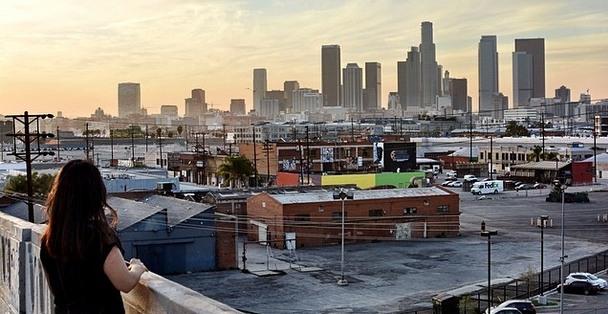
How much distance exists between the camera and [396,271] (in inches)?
1175

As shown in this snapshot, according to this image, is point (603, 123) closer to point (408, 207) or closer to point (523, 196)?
point (523, 196)

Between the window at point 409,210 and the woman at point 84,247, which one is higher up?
the woman at point 84,247

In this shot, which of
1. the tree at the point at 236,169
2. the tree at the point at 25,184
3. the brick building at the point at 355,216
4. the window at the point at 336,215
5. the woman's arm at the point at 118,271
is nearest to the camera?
the woman's arm at the point at 118,271

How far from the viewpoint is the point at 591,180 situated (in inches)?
2677

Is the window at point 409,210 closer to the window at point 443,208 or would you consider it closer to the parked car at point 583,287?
the window at point 443,208

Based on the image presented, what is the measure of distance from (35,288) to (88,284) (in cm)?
234

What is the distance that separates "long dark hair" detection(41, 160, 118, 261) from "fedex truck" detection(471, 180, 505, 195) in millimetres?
58245

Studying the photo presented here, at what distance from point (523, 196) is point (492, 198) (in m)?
2.79

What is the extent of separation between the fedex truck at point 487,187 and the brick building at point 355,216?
65.4 feet

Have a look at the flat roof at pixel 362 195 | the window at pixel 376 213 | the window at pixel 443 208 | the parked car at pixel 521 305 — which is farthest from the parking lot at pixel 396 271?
the flat roof at pixel 362 195

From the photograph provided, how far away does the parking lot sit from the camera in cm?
2441

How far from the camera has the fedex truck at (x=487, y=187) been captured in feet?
197

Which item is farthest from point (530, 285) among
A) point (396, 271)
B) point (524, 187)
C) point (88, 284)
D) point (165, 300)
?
point (524, 187)

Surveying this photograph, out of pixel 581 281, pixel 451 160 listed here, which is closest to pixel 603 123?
pixel 451 160
